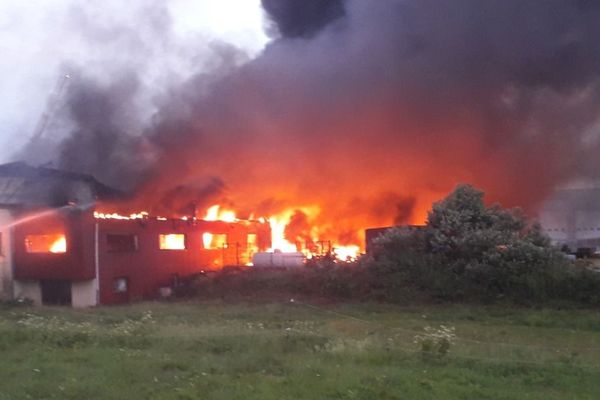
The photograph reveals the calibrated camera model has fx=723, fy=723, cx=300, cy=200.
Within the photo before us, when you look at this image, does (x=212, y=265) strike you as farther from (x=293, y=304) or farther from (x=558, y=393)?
(x=558, y=393)

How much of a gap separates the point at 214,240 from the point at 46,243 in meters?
8.51

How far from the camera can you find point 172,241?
1350 inches

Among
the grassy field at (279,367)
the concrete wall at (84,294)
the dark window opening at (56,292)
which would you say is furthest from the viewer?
the dark window opening at (56,292)

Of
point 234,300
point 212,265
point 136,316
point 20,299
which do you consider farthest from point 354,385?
point 212,265

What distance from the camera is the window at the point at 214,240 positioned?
118 ft

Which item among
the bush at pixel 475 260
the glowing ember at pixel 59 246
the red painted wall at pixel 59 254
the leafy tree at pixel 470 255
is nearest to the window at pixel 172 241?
the red painted wall at pixel 59 254

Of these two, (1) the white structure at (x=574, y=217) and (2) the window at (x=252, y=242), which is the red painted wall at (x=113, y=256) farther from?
(1) the white structure at (x=574, y=217)

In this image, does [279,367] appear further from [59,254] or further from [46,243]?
[46,243]

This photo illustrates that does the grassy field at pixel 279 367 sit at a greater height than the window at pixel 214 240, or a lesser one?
lesser

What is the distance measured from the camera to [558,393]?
352 inches

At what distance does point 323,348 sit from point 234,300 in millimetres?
15692

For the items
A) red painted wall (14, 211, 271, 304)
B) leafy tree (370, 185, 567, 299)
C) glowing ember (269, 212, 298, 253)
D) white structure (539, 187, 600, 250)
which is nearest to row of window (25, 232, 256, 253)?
red painted wall (14, 211, 271, 304)

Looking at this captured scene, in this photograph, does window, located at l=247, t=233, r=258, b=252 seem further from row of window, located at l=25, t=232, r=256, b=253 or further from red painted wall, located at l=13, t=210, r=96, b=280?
red painted wall, located at l=13, t=210, r=96, b=280

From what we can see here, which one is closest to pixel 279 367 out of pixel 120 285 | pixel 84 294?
pixel 84 294
